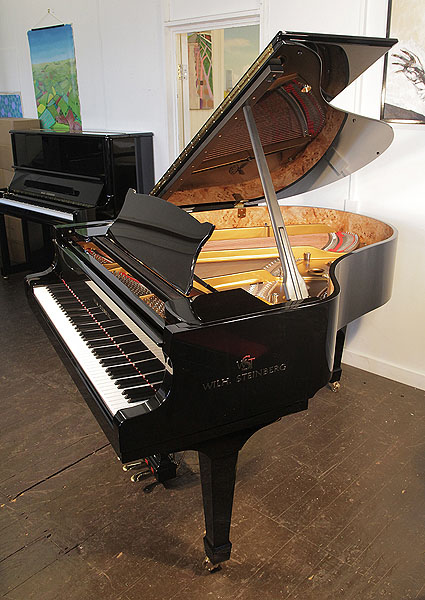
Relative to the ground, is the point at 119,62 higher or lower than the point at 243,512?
higher

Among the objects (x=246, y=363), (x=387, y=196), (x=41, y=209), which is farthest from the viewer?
(x=41, y=209)

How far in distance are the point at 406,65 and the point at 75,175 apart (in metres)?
2.70

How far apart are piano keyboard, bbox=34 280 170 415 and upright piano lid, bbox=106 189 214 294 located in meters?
0.22

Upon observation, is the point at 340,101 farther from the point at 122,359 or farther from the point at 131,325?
the point at 122,359

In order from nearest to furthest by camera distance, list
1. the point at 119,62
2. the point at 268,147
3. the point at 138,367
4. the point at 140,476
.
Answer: the point at 138,367 → the point at 140,476 → the point at 268,147 → the point at 119,62

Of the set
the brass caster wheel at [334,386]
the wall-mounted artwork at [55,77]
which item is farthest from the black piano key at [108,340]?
the wall-mounted artwork at [55,77]

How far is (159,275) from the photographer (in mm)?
2002

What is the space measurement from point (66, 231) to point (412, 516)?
201 centimetres

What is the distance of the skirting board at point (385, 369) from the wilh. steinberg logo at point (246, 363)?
1.95m

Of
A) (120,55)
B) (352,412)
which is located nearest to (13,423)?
(352,412)

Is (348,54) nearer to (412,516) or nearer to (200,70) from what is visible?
(412,516)

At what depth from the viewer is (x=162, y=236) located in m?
2.08

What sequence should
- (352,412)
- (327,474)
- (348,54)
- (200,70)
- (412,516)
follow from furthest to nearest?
(200,70) → (352,412) → (327,474) → (412,516) → (348,54)

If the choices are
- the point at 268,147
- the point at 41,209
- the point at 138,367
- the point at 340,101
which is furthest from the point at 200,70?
the point at 138,367
